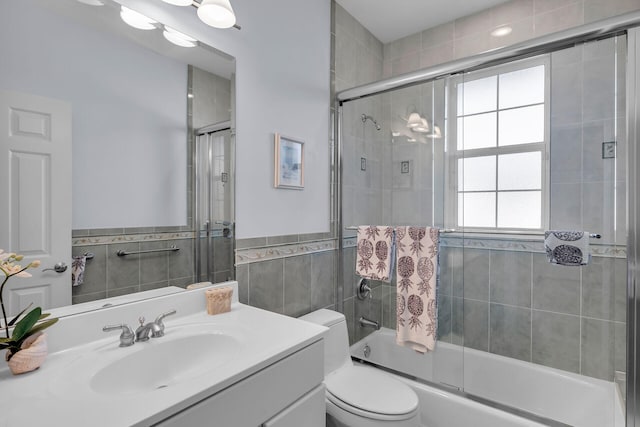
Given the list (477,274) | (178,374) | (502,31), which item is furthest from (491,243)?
(178,374)

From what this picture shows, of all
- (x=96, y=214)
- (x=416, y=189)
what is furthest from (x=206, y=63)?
(x=416, y=189)

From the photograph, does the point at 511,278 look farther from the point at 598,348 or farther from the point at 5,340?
the point at 5,340

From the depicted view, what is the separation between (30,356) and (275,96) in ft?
4.75

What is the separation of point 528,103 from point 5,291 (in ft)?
8.45

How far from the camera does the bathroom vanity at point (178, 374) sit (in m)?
0.68

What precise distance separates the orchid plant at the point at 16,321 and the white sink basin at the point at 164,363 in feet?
0.67

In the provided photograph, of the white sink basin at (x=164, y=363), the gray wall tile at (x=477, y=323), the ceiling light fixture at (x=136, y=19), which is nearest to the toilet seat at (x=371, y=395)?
the gray wall tile at (x=477, y=323)

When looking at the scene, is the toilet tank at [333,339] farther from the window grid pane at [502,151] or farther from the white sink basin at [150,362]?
the window grid pane at [502,151]

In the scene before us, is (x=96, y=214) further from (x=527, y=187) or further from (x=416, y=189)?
(x=527, y=187)

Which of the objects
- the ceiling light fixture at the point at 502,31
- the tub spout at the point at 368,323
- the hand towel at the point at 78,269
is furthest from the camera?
the ceiling light fixture at the point at 502,31

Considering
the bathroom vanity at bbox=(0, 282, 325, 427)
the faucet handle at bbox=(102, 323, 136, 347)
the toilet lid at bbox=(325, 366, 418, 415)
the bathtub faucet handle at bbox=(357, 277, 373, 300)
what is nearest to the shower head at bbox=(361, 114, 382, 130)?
the bathtub faucet handle at bbox=(357, 277, 373, 300)

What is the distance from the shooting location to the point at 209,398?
77 centimetres

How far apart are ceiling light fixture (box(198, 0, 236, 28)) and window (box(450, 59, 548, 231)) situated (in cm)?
121

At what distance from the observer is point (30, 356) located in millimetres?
817
